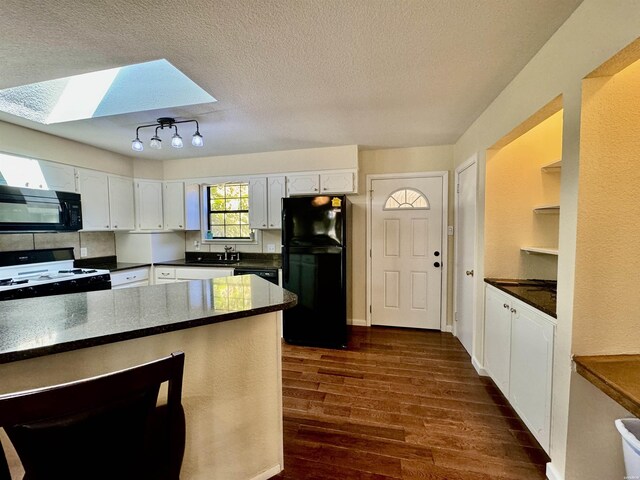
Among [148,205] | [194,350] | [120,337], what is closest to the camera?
[120,337]

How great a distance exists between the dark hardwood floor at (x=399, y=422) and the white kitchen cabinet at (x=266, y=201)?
169 centimetres

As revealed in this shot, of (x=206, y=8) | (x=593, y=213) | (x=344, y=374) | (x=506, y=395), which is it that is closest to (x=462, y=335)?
(x=506, y=395)

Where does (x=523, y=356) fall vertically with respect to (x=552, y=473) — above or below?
above

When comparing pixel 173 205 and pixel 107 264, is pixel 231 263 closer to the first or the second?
pixel 173 205

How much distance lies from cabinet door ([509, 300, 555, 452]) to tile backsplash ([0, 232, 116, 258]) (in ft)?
14.9

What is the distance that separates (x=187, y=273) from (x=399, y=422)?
301 cm

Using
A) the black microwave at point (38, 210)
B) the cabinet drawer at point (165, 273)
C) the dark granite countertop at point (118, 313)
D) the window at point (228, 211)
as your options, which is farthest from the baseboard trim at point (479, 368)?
the black microwave at point (38, 210)

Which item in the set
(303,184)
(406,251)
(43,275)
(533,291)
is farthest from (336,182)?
(43,275)

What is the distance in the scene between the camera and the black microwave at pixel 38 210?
2.52 meters

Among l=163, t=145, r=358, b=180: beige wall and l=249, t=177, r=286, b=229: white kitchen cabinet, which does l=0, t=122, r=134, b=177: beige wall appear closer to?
l=163, t=145, r=358, b=180: beige wall

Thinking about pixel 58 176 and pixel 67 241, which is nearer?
pixel 58 176

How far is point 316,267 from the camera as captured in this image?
10.1 feet

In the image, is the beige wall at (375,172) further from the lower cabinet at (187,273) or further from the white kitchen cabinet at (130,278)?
the white kitchen cabinet at (130,278)

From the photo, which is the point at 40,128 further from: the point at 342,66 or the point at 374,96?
the point at 374,96
